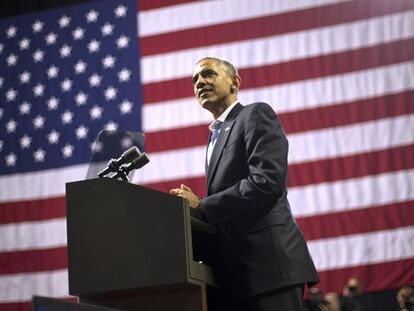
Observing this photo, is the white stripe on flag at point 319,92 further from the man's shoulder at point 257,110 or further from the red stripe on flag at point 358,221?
the man's shoulder at point 257,110

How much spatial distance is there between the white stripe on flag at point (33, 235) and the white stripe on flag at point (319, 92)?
4.94 feet

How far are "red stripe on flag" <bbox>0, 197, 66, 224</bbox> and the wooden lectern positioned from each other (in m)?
5.44

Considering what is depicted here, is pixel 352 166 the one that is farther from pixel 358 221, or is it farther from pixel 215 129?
pixel 215 129

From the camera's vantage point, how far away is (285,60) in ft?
23.5

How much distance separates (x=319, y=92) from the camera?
6980 millimetres

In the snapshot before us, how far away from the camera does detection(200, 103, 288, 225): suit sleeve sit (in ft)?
7.72

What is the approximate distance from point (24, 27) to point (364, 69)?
378 cm

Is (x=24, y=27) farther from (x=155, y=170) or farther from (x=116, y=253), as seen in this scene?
(x=116, y=253)

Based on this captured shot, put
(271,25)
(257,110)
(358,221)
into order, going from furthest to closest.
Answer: (271,25) < (358,221) < (257,110)

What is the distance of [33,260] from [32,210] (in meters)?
0.52

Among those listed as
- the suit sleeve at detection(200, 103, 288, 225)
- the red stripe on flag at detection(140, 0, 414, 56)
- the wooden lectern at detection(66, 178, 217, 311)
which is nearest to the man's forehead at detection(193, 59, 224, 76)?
the suit sleeve at detection(200, 103, 288, 225)

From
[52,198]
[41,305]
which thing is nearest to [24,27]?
[52,198]

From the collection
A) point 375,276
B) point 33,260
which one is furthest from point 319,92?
point 33,260

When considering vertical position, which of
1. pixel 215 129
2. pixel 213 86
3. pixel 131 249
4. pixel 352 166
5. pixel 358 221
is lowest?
pixel 131 249
